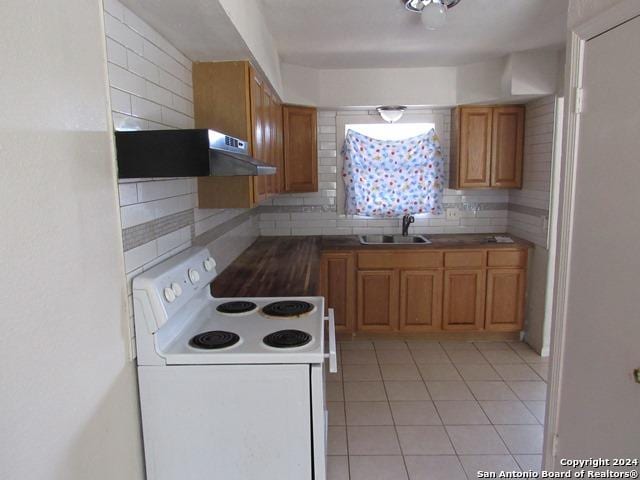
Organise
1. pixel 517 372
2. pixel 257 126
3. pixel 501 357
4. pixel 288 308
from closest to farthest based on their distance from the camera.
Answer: pixel 288 308, pixel 257 126, pixel 517 372, pixel 501 357

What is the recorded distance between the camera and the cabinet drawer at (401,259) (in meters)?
3.74

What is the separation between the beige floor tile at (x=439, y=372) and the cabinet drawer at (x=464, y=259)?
0.84 m

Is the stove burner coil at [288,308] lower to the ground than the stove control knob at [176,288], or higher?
lower

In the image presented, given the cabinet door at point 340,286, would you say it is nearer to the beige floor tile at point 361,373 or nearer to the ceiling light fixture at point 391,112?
the beige floor tile at point 361,373

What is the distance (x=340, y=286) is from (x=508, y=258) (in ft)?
4.73

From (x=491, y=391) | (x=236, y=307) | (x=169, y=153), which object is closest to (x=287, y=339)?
(x=236, y=307)

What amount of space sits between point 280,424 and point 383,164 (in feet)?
10.2

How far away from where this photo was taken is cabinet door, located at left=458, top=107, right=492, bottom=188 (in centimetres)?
385

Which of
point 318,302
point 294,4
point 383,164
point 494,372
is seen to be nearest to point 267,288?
point 318,302

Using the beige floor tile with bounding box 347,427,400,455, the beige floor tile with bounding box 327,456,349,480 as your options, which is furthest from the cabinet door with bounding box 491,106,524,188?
the beige floor tile with bounding box 327,456,349,480

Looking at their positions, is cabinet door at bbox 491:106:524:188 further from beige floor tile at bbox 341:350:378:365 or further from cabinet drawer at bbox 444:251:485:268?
beige floor tile at bbox 341:350:378:365

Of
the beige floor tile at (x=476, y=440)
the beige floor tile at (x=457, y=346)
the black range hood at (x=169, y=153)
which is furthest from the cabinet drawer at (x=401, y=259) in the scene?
the black range hood at (x=169, y=153)

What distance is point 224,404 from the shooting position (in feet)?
5.01

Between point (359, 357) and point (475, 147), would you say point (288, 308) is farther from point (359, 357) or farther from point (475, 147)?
point (475, 147)
